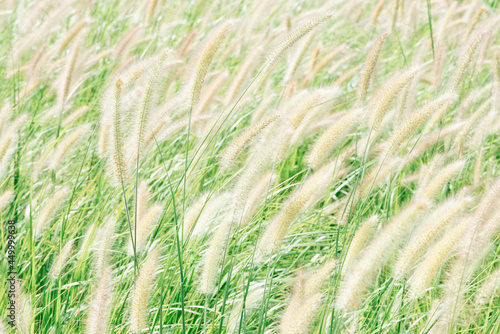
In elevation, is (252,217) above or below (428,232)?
below

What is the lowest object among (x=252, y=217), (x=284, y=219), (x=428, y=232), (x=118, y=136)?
(x=252, y=217)

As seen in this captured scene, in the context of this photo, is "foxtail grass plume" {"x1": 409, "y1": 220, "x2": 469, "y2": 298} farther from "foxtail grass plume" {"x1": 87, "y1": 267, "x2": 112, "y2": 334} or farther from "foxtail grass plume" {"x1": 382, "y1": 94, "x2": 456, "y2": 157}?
"foxtail grass plume" {"x1": 87, "y1": 267, "x2": 112, "y2": 334}

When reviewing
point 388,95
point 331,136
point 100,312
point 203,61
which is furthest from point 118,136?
point 388,95

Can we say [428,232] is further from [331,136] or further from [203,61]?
[203,61]

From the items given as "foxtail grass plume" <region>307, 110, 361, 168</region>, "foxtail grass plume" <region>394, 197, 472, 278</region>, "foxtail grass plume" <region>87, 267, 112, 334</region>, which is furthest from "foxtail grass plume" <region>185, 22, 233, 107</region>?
"foxtail grass plume" <region>394, 197, 472, 278</region>

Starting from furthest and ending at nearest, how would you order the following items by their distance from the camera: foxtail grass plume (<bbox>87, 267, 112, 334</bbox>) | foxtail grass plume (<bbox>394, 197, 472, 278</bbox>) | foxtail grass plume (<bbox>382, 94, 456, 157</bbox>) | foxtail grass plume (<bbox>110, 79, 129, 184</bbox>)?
foxtail grass plume (<bbox>382, 94, 456, 157</bbox>) < foxtail grass plume (<bbox>110, 79, 129, 184</bbox>) < foxtail grass plume (<bbox>87, 267, 112, 334</bbox>) < foxtail grass plume (<bbox>394, 197, 472, 278</bbox>)

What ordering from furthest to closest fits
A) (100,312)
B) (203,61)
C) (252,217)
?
(252,217), (203,61), (100,312)

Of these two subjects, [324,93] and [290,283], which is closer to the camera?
[324,93]

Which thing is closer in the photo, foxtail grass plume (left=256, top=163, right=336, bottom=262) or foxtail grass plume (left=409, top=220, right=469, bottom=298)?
foxtail grass plume (left=409, top=220, right=469, bottom=298)

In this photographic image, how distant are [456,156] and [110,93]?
1777 mm

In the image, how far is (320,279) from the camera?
5.18 ft

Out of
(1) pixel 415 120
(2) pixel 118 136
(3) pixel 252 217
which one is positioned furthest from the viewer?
(3) pixel 252 217

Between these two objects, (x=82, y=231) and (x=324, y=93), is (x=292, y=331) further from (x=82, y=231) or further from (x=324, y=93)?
(x=82, y=231)

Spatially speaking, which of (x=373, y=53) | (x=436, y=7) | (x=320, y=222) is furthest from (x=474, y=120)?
(x=436, y=7)
